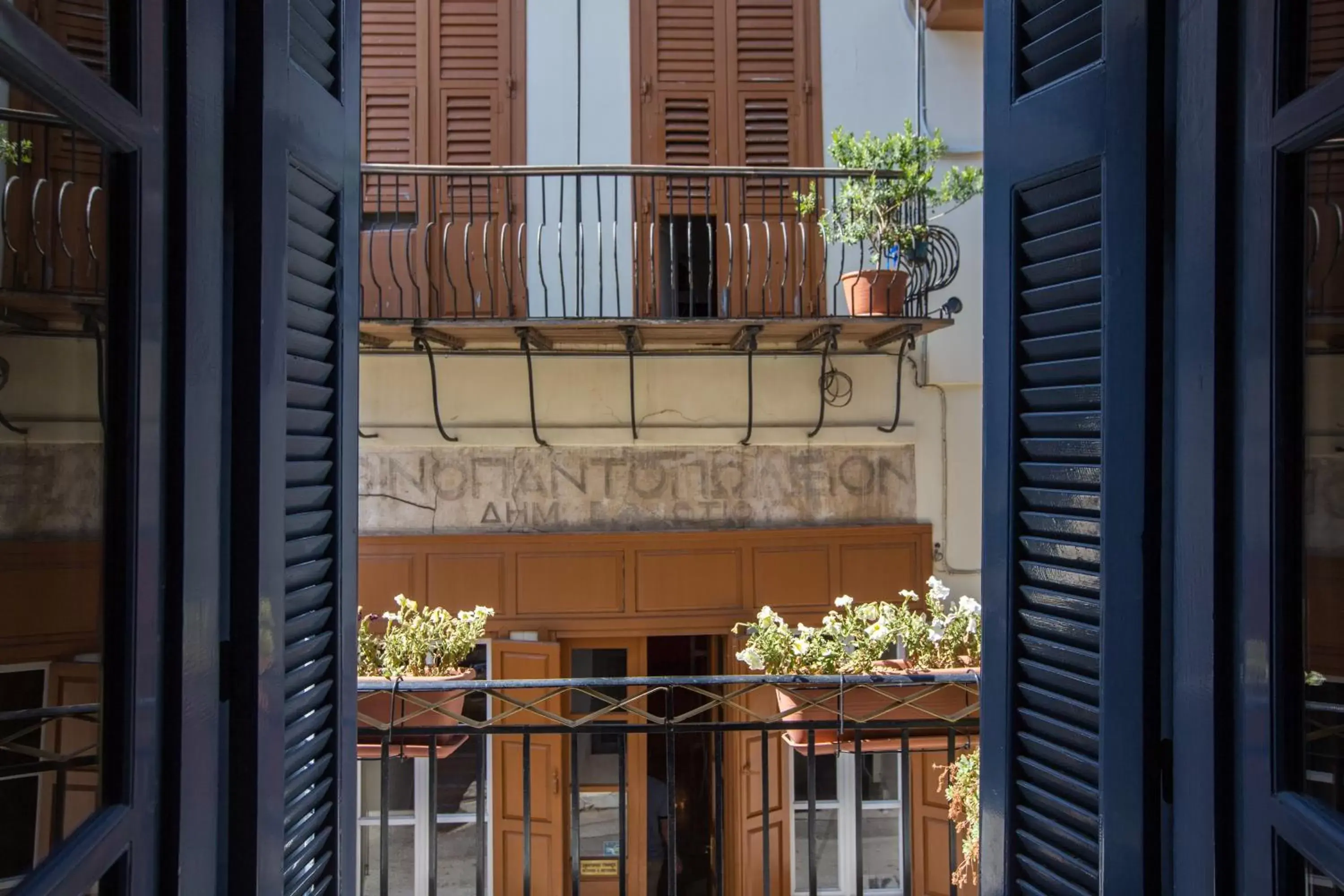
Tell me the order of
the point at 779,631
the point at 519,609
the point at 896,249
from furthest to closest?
the point at 519,609 → the point at 896,249 → the point at 779,631

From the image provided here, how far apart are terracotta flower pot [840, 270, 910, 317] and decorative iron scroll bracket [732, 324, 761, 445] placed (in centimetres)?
61

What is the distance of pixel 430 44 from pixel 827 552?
4053mm

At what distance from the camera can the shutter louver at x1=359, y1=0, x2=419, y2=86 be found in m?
6.71

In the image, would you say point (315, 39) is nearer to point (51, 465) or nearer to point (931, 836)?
point (51, 465)

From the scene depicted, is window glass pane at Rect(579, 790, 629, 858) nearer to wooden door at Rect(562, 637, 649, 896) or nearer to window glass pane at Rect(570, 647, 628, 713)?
wooden door at Rect(562, 637, 649, 896)

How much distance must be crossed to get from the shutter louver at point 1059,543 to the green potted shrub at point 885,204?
4.35 m

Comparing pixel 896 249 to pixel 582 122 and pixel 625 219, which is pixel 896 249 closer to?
pixel 625 219

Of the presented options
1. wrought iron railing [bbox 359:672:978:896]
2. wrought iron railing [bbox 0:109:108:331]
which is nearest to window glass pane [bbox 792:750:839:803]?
wrought iron railing [bbox 359:672:978:896]

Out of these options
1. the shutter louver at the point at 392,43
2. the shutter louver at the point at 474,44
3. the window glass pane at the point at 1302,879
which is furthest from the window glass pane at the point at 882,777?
the window glass pane at the point at 1302,879

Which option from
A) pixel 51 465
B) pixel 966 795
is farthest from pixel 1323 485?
pixel 966 795

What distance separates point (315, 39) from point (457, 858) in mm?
5739

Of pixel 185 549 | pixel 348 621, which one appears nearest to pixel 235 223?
pixel 185 549

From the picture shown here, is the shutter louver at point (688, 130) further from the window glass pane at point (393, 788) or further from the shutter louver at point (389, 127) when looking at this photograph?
the window glass pane at point (393, 788)

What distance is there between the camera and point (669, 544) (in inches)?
259
